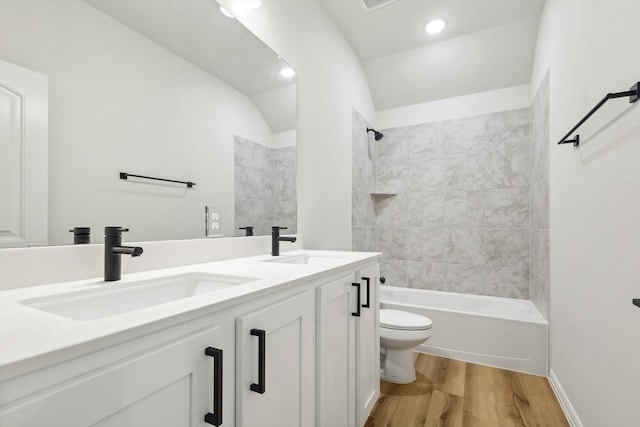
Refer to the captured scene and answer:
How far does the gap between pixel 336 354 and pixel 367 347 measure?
419mm

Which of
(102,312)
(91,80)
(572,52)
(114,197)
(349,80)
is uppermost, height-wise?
(349,80)

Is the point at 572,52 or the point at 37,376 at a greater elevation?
the point at 572,52

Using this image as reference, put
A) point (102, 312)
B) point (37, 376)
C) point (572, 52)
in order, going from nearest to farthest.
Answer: point (37, 376) → point (102, 312) → point (572, 52)

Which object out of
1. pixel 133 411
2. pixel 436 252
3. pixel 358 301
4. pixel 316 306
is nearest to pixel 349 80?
pixel 436 252

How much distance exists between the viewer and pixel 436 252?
3229 mm

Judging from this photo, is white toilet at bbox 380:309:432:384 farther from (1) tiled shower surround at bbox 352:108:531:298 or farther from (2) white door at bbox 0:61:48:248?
(2) white door at bbox 0:61:48:248

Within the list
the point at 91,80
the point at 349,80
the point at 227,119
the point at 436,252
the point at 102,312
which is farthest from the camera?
the point at 436,252

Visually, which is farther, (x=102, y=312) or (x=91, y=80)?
(x=91, y=80)

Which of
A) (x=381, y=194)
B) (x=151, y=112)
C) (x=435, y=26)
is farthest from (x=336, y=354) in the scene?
(x=435, y=26)

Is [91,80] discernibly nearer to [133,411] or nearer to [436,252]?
[133,411]

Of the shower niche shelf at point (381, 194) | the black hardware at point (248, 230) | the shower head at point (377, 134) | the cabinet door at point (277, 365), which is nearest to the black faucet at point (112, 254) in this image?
the cabinet door at point (277, 365)

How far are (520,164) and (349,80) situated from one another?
1.77 meters

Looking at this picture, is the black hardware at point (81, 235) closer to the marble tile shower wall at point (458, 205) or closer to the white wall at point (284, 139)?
the white wall at point (284, 139)

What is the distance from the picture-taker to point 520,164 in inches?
114
